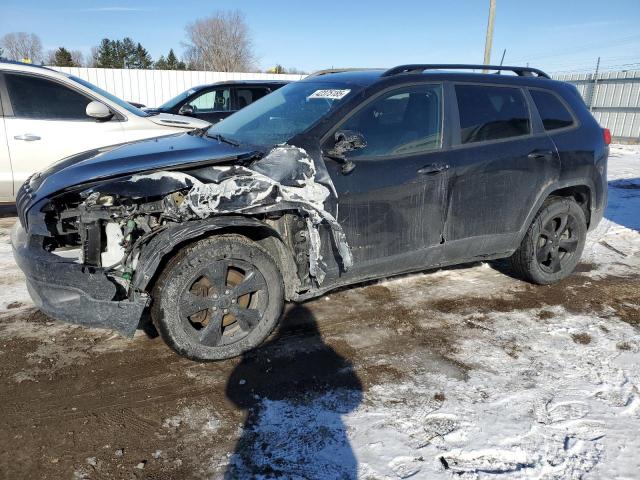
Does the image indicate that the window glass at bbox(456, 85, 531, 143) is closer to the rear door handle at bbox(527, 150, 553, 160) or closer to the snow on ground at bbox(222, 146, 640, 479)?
the rear door handle at bbox(527, 150, 553, 160)

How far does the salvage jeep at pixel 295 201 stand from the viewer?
2.86 metres

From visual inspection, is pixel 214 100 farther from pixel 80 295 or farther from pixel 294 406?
pixel 294 406

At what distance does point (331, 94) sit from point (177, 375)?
7.39ft

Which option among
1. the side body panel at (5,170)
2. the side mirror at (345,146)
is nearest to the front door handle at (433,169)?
the side mirror at (345,146)

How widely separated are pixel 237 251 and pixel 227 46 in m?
57.3

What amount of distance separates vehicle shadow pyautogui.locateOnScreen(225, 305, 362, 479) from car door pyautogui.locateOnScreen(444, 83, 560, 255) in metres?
1.43

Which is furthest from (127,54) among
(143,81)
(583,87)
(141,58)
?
(583,87)

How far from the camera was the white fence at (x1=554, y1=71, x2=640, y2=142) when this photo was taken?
17016mm

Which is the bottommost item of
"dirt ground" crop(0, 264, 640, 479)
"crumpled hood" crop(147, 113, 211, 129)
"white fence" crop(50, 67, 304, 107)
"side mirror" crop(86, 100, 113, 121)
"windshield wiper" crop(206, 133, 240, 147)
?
"dirt ground" crop(0, 264, 640, 479)

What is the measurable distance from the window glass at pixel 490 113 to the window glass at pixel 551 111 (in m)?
0.18

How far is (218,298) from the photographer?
3037mm

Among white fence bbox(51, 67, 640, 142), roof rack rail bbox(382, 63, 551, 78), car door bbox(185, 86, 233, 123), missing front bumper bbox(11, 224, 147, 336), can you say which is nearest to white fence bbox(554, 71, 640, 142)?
white fence bbox(51, 67, 640, 142)

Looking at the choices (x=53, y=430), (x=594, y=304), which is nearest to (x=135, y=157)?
(x=53, y=430)

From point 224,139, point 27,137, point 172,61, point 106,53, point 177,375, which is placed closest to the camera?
point 177,375
